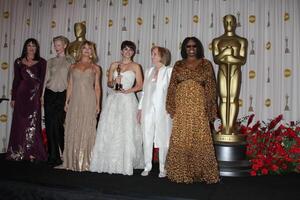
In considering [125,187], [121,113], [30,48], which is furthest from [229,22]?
[30,48]

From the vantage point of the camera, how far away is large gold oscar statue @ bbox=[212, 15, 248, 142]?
15.0 feet

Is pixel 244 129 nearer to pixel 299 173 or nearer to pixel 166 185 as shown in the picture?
pixel 299 173

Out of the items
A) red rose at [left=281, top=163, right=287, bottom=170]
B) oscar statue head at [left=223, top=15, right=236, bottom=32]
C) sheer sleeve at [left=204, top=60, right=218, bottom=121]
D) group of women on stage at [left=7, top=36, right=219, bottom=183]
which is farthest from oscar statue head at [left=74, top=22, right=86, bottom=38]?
red rose at [left=281, top=163, right=287, bottom=170]

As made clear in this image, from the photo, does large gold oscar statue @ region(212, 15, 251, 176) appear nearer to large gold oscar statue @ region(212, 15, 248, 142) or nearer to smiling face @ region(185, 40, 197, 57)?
large gold oscar statue @ region(212, 15, 248, 142)

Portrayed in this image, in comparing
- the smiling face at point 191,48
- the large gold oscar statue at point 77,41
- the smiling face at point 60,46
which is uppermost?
the large gold oscar statue at point 77,41

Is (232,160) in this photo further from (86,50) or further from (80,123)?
(86,50)

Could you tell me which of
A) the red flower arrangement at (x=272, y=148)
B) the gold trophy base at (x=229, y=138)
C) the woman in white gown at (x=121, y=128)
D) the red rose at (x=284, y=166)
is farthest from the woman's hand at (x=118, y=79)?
the red rose at (x=284, y=166)

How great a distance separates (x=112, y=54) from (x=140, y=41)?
0.60 metres

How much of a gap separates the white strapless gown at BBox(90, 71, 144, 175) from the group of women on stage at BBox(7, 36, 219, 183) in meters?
0.01

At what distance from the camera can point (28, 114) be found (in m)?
5.11

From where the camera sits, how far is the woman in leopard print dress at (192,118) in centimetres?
372

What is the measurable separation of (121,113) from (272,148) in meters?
2.17

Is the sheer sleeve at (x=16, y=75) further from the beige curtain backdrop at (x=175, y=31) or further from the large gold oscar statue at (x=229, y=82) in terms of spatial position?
the large gold oscar statue at (x=229, y=82)

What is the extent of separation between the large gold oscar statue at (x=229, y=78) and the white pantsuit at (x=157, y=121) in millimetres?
887
